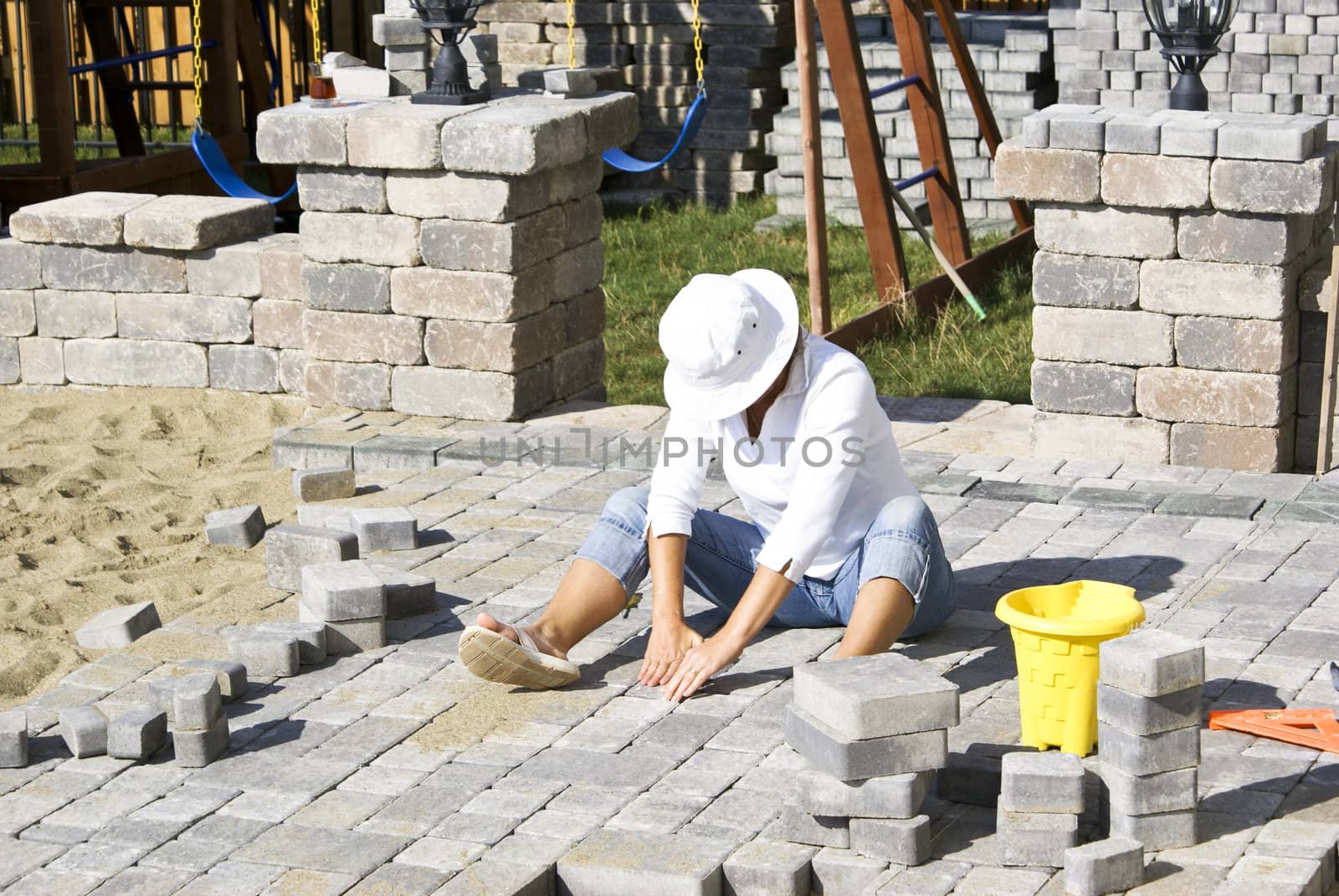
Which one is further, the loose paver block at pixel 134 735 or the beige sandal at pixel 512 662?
the beige sandal at pixel 512 662

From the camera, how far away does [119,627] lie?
538 cm

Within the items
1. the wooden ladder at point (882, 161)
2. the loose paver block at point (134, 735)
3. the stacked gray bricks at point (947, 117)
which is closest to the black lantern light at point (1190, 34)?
the wooden ladder at point (882, 161)

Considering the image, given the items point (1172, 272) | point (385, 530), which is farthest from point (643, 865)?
point (1172, 272)

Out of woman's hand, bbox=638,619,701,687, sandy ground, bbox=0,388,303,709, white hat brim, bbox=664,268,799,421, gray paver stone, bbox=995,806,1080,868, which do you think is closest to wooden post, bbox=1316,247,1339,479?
white hat brim, bbox=664,268,799,421

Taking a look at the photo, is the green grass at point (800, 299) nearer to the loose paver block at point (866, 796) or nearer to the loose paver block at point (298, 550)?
the loose paver block at point (298, 550)

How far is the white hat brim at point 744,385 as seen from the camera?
4562 millimetres

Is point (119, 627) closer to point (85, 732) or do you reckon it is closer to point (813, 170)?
point (85, 732)

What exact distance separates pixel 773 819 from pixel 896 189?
663 centimetres

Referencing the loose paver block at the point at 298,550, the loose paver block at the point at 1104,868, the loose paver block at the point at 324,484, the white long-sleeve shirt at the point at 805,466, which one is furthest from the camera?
the loose paver block at the point at 324,484

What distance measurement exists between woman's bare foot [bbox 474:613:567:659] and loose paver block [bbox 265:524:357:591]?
1084 millimetres

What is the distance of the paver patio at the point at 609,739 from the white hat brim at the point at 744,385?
806mm

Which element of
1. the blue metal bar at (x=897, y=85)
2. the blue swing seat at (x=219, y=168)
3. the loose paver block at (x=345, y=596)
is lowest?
the loose paver block at (x=345, y=596)

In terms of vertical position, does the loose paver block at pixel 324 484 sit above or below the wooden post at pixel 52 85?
below

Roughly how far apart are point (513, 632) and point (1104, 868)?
173 centimetres
